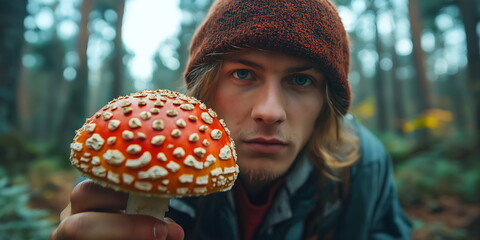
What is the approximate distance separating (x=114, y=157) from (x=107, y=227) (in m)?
0.30

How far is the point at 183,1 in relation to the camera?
16.3 metres

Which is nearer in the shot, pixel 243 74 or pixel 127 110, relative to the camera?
pixel 127 110

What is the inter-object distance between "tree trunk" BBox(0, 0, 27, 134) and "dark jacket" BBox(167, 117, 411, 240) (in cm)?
→ 377

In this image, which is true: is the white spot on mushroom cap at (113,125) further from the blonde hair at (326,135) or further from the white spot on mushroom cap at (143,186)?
the blonde hair at (326,135)

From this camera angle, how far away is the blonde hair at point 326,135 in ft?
5.35

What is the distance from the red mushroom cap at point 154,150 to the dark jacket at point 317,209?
0.84 meters

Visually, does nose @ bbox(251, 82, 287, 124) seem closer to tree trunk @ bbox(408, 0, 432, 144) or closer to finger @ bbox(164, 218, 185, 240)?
finger @ bbox(164, 218, 185, 240)

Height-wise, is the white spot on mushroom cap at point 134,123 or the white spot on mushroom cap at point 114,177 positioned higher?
the white spot on mushroom cap at point 134,123

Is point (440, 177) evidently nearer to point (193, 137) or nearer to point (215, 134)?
point (215, 134)

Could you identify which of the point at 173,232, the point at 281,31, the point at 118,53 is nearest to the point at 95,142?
the point at 173,232

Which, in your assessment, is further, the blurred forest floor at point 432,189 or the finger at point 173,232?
the blurred forest floor at point 432,189

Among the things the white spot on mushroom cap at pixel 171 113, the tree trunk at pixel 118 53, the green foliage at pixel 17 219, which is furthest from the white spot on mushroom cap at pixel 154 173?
the tree trunk at pixel 118 53

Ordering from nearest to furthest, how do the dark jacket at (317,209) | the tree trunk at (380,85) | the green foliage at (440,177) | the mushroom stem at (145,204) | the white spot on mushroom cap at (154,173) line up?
the white spot on mushroom cap at (154,173) → the mushroom stem at (145,204) → the dark jacket at (317,209) → the green foliage at (440,177) → the tree trunk at (380,85)

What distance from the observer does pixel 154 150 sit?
886mm
